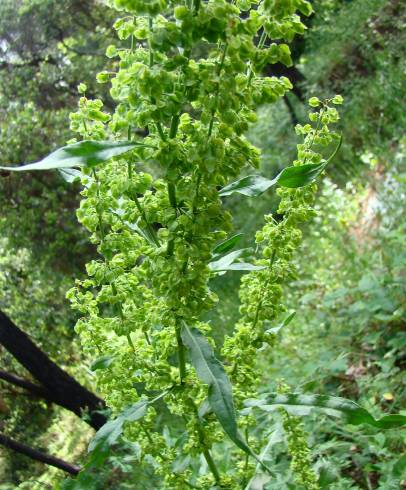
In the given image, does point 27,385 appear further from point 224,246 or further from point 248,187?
point 248,187

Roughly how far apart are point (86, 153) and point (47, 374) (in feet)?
8.77

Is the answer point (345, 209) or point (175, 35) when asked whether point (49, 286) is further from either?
point (175, 35)

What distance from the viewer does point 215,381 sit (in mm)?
1164

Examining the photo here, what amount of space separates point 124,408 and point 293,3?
955mm

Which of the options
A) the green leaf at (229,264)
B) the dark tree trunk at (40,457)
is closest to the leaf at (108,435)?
the green leaf at (229,264)

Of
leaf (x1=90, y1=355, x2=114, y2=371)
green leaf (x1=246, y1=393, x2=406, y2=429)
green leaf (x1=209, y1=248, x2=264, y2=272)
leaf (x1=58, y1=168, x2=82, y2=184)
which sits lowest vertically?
green leaf (x1=246, y1=393, x2=406, y2=429)

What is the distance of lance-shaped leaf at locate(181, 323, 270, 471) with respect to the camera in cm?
109

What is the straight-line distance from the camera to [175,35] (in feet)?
3.25

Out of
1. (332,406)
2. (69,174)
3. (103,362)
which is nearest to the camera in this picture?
(332,406)

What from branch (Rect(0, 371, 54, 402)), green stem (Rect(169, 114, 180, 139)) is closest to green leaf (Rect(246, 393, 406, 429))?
green stem (Rect(169, 114, 180, 139))

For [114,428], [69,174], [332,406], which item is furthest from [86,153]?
[332,406]

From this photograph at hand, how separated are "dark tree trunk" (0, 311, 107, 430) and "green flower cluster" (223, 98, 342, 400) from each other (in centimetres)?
204

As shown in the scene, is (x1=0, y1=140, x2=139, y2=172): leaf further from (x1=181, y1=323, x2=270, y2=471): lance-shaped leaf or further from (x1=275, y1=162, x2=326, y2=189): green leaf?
(x1=181, y1=323, x2=270, y2=471): lance-shaped leaf

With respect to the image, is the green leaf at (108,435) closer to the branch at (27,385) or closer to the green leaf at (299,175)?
the green leaf at (299,175)
